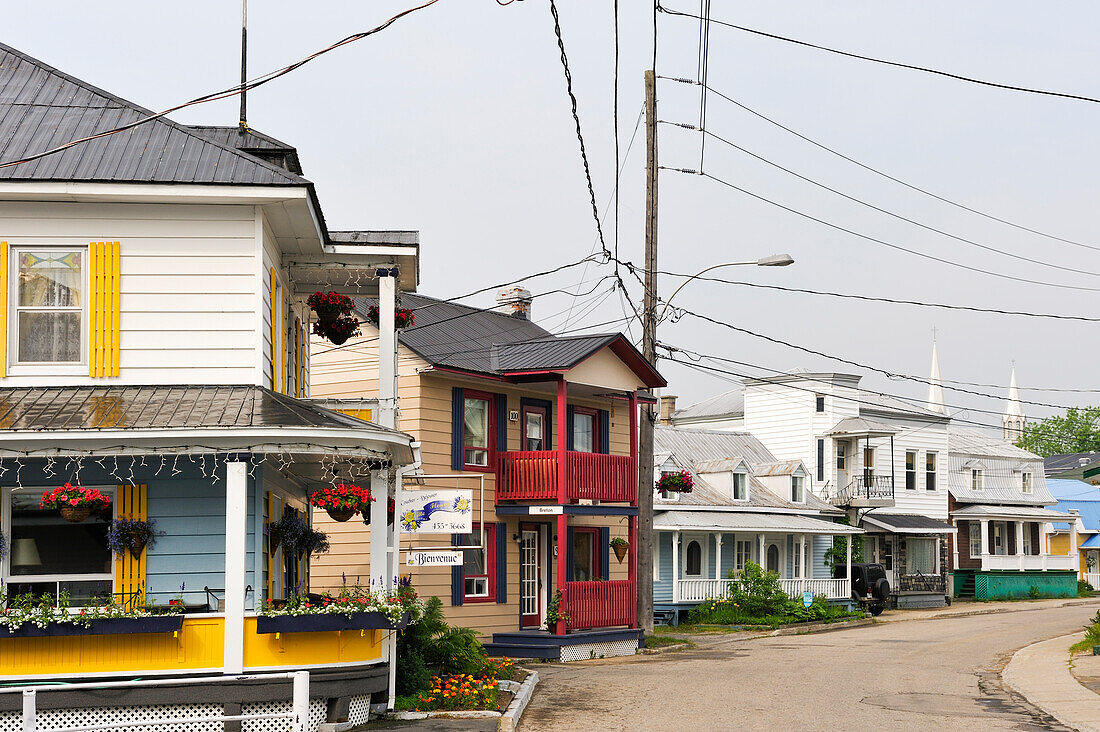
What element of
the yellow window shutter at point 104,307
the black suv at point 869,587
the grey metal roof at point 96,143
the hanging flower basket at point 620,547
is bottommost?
the black suv at point 869,587

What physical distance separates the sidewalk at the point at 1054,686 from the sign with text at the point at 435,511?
808 centimetres

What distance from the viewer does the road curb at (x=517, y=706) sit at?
1424 cm

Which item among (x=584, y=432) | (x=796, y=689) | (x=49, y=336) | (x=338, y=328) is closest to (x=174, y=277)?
(x=49, y=336)

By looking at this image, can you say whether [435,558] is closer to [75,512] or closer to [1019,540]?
[75,512]

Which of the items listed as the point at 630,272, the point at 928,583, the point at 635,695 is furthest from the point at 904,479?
the point at 635,695

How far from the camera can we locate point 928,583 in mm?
47219

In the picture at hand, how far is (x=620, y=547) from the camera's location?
90.2 ft

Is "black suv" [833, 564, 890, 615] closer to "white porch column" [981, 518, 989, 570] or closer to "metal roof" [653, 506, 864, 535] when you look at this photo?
"metal roof" [653, 506, 864, 535]

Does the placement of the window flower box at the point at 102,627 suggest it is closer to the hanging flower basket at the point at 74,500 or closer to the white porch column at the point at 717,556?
the hanging flower basket at the point at 74,500

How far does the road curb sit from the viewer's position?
1424 centimetres

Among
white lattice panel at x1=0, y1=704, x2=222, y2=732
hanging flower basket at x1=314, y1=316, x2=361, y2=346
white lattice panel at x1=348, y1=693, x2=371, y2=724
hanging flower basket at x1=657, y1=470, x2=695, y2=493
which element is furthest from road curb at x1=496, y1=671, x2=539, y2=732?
hanging flower basket at x1=657, y1=470, x2=695, y2=493

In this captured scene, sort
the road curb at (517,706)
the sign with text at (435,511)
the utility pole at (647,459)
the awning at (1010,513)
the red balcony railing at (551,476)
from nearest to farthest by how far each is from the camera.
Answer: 1. the road curb at (517,706)
2. the sign with text at (435,511)
3. the red balcony railing at (551,476)
4. the utility pole at (647,459)
5. the awning at (1010,513)

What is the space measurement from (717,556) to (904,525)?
12.7 meters

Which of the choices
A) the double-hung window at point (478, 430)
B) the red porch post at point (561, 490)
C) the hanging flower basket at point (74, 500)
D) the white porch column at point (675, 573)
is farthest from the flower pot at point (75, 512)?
the white porch column at point (675, 573)
